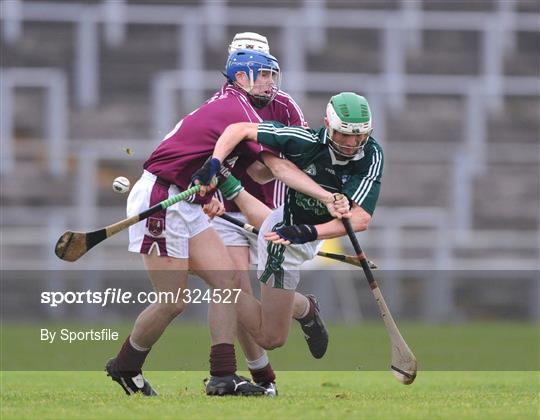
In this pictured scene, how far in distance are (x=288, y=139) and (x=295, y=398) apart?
1.44m

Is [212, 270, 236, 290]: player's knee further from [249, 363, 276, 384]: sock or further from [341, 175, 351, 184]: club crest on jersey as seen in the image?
[341, 175, 351, 184]: club crest on jersey

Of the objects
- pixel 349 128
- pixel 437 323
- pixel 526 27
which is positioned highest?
pixel 526 27

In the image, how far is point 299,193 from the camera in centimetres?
830

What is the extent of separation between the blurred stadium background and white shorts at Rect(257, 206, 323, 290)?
8.59 meters

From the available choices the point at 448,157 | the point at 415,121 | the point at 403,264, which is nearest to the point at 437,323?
the point at 403,264

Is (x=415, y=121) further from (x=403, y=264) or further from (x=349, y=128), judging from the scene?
(x=349, y=128)

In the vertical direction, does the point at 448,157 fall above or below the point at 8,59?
below

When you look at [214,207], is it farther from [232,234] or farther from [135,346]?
[135,346]

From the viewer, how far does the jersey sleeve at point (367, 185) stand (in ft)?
26.1

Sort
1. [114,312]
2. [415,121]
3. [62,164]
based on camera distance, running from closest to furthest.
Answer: [114,312]
[62,164]
[415,121]

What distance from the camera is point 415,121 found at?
21.4m

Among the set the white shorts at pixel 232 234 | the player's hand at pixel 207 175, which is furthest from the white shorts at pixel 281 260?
the player's hand at pixel 207 175

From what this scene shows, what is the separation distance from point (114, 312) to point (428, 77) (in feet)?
22.9

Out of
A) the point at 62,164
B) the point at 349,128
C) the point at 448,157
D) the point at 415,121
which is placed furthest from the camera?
the point at 415,121
